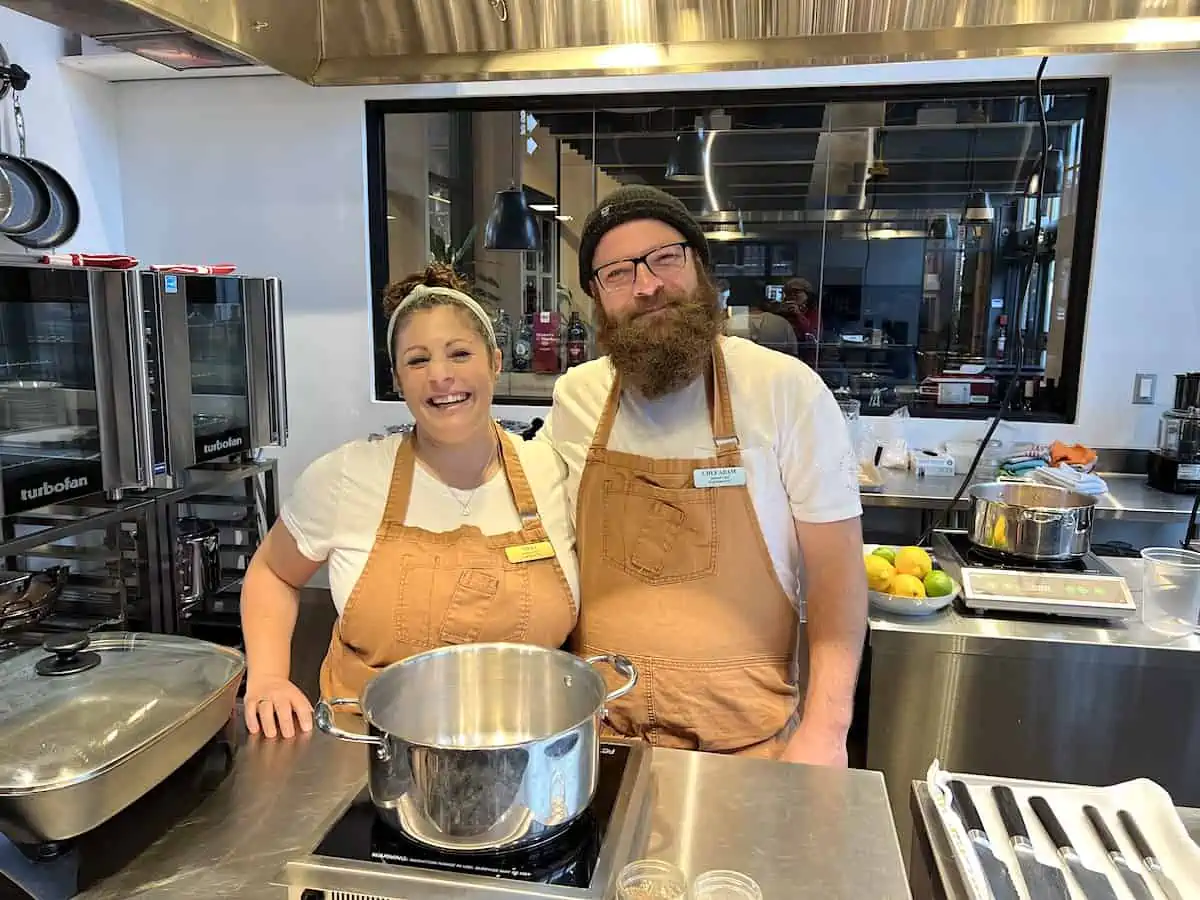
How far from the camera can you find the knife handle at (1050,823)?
3.32 feet

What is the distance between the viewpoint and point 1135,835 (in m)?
1.03

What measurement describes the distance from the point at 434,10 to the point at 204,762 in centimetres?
105

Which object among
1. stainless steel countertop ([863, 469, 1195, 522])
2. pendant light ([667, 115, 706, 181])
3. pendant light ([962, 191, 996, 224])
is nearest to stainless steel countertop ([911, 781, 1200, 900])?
stainless steel countertop ([863, 469, 1195, 522])

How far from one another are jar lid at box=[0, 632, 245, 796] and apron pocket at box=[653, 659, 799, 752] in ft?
2.12

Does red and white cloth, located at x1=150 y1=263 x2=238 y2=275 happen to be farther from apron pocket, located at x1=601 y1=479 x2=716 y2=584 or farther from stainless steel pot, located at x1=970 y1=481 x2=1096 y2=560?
stainless steel pot, located at x1=970 y1=481 x2=1096 y2=560

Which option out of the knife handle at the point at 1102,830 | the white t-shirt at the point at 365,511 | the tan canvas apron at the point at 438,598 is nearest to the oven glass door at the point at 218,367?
the white t-shirt at the point at 365,511

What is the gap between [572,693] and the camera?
106 cm

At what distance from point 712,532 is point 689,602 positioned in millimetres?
122

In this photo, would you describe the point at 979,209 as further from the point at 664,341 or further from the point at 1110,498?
the point at 664,341

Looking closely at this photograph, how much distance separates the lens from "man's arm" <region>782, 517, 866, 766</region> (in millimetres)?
1467

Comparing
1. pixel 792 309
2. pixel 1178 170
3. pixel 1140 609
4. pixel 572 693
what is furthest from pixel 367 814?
pixel 1178 170

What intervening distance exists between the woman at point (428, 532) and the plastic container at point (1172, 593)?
1215 mm

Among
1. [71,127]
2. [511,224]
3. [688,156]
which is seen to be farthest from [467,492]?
[71,127]

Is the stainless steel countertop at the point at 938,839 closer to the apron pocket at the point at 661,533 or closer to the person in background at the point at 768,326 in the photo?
the apron pocket at the point at 661,533
